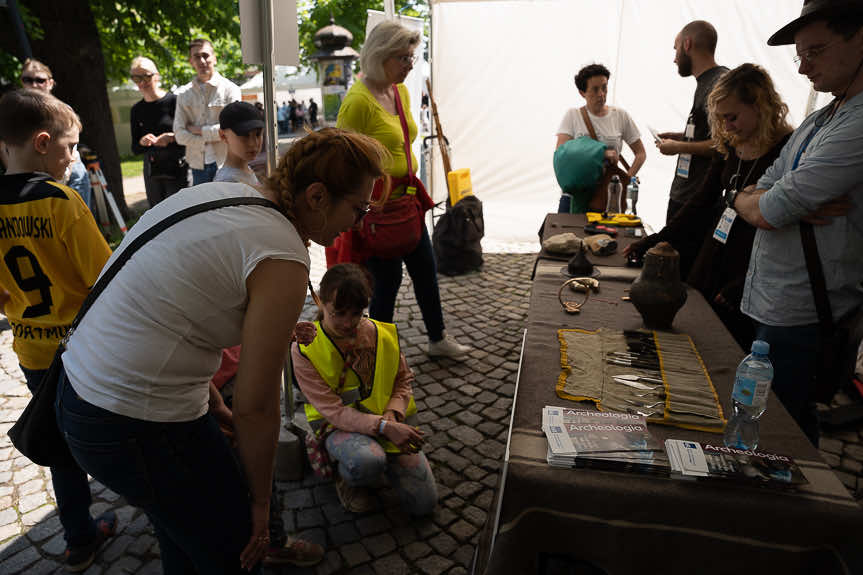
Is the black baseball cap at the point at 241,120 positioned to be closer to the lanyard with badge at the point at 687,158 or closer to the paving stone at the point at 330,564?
the paving stone at the point at 330,564

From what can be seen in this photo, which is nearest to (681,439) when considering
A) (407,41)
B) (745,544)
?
(745,544)

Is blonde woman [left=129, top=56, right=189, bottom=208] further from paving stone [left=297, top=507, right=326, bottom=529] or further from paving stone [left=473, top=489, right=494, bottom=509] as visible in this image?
paving stone [left=473, top=489, right=494, bottom=509]

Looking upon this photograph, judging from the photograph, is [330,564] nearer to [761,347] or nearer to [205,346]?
[205,346]

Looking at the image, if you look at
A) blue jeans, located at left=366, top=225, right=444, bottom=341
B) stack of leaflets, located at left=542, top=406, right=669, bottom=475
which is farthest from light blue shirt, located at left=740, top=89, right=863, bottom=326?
blue jeans, located at left=366, top=225, right=444, bottom=341

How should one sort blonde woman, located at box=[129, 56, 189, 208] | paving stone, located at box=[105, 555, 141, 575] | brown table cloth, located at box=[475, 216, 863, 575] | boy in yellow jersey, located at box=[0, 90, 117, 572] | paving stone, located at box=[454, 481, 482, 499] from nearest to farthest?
brown table cloth, located at box=[475, 216, 863, 575] < boy in yellow jersey, located at box=[0, 90, 117, 572] < paving stone, located at box=[105, 555, 141, 575] < paving stone, located at box=[454, 481, 482, 499] < blonde woman, located at box=[129, 56, 189, 208]

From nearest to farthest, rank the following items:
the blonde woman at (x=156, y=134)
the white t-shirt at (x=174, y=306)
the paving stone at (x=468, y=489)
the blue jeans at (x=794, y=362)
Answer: the white t-shirt at (x=174, y=306)
the blue jeans at (x=794, y=362)
the paving stone at (x=468, y=489)
the blonde woman at (x=156, y=134)

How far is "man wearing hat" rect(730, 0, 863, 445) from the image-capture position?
5.59 ft

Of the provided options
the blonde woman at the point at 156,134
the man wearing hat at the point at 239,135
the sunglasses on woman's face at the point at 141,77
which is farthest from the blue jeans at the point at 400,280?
the sunglasses on woman's face at the point at 141,77

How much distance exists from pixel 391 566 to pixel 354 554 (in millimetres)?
161

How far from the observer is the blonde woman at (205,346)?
1.05 m

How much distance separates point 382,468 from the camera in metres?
2.23

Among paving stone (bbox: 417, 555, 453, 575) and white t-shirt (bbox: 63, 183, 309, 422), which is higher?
white t-shirt (bbox: 63, 183, 309, 422)

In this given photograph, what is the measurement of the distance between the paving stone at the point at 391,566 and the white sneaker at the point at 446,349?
1.76 meters

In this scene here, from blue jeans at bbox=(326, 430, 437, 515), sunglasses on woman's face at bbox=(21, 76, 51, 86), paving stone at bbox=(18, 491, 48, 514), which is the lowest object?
paving stone at bbox=(18, 491, 48, 514)
